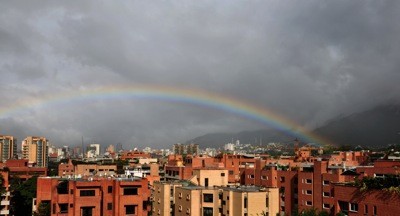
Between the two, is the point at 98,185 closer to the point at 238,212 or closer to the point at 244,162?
the point at 238,212

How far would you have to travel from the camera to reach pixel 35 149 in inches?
6491

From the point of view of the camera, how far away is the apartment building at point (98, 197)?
37688mm

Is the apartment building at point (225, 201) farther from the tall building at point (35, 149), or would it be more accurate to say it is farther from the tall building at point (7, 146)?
the tall building at point (7, 146)

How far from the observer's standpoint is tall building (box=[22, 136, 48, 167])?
16350 centimetres

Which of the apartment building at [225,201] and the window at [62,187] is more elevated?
the window at [62,187]

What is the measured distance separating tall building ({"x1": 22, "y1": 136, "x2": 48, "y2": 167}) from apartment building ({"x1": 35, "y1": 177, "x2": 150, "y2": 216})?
13151 centimetres

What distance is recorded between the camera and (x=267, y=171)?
2242 inches

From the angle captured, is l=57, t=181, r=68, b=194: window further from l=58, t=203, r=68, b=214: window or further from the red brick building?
the red brick building

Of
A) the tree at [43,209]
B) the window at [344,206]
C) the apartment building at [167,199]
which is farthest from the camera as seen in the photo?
the apartment building at [167,199]

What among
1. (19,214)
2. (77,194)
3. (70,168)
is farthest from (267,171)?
(70,168)

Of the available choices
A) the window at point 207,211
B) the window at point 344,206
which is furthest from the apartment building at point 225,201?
the window at point 344,206

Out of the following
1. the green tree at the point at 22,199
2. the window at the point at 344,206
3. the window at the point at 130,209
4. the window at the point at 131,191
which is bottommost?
the green tree at the point at 22,199

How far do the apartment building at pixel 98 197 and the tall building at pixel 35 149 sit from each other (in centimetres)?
13151

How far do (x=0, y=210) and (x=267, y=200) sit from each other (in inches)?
1299
